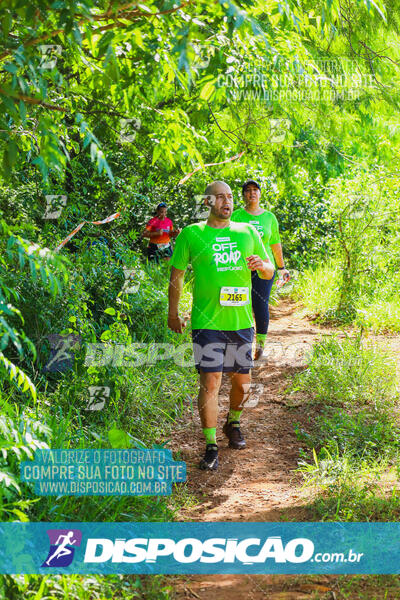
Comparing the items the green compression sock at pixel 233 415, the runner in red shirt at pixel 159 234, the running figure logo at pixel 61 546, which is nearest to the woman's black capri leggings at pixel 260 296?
the green compression sock at pixel 233 415

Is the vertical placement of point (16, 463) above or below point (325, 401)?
above

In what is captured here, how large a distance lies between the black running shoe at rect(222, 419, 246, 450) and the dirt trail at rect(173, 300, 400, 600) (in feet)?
0.18

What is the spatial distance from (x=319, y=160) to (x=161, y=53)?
7364 millimetres

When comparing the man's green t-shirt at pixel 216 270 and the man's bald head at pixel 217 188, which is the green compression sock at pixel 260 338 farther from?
the man's bald head at pixel 217 188

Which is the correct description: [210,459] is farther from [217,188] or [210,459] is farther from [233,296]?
[217,188]

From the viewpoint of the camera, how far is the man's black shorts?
16.2 feet

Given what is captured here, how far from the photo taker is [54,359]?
19.6ft

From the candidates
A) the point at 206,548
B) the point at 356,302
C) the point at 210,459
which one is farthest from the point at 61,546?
the point at 356,302

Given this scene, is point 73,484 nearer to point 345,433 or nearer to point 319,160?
point 345,433

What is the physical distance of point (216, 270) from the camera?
4930 millimetres

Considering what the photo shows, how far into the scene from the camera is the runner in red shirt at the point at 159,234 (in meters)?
11.4

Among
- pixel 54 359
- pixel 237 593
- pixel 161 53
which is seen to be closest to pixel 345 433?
pixel 237 593

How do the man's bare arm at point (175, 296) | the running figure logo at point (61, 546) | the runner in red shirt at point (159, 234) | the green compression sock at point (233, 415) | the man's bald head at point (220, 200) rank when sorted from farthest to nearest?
the runner in red shirt at point (159, 234)
the green compression sock at point (233, 415)
the man's bare arm at point (175, 296)
the man's bald head at point (220, 200)
the running figure logo at point (61, 546)

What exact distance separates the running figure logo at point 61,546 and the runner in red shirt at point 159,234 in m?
7.76
